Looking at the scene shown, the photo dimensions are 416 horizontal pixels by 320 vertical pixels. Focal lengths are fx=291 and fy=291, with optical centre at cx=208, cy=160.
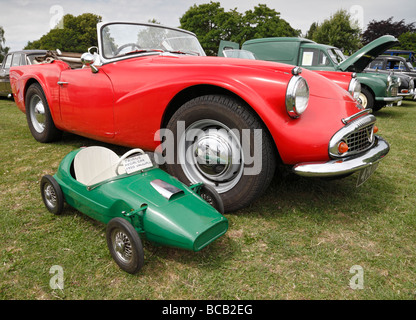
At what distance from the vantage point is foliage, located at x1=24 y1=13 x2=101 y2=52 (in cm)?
3638

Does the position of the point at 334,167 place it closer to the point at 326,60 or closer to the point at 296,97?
the point at 296,97

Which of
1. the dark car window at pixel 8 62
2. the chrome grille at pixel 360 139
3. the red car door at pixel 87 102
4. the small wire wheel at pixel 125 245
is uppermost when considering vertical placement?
the dark car window at pixel 8 62

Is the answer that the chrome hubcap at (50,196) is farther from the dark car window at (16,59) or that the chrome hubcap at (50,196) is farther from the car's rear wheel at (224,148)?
the dark car window at (16,59)

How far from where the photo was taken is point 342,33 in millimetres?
35906

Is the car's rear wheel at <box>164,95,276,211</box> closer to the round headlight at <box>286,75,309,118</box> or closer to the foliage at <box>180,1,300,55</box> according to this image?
the round headlight at <box>286,75,309,118</box>

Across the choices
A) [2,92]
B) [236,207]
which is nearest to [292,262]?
[236,207]

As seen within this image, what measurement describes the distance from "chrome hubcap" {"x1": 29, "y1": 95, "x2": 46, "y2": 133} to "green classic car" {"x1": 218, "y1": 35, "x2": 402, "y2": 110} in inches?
168

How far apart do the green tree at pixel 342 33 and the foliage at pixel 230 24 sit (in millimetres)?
7576

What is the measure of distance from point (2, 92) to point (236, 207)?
32.6 ft

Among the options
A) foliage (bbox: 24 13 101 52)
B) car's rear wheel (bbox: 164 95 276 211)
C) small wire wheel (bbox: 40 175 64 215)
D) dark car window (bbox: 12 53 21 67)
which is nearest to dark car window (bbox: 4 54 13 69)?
dark car window (bbox: 12 53 21 67)

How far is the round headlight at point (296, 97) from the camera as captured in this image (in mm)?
1890

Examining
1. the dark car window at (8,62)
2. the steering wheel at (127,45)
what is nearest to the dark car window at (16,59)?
the dark car window at (8,62)

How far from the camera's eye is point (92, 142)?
4070 millimetres

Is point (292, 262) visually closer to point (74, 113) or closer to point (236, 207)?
point (236, 207)
